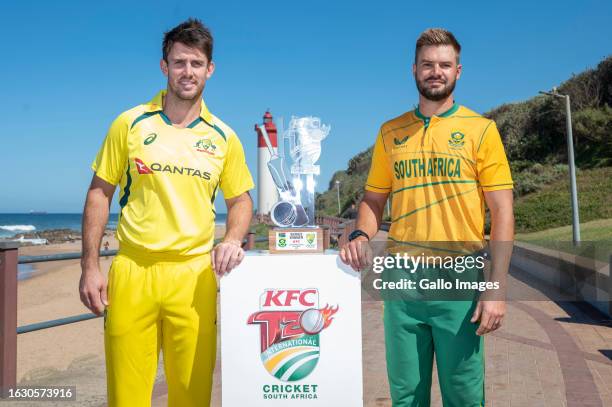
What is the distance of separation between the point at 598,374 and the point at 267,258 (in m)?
4.50

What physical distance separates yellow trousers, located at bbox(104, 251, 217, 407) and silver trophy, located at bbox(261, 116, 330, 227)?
0.59m

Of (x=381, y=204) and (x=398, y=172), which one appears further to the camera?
(x=381, y=204)

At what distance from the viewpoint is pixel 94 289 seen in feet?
9.09

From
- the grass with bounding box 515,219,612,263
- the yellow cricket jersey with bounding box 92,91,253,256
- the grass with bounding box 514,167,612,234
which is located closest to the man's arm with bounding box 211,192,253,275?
the yellow cricket jersey with bounding box 92,91,253,256

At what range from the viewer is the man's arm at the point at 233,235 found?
2.71 meters

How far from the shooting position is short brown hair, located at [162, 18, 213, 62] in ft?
9.32

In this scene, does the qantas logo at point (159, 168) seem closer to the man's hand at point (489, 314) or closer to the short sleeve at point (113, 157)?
the short sleeve at point (113, 157)

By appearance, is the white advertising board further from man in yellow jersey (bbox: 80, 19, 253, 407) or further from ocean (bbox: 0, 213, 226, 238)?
ocean (bbox: 0, 213, 226, 238)

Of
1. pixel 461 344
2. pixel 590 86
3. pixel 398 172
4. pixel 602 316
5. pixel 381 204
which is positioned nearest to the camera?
pixel 461 344

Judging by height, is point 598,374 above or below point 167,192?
below

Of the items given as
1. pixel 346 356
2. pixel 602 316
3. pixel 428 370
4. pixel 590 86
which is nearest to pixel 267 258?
pixel 346 356

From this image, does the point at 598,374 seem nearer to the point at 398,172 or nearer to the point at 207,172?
the point at 398,172

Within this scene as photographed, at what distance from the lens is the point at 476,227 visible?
2785 millimetres

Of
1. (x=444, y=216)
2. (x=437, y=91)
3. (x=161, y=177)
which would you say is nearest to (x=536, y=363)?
(x=444, y=216)
